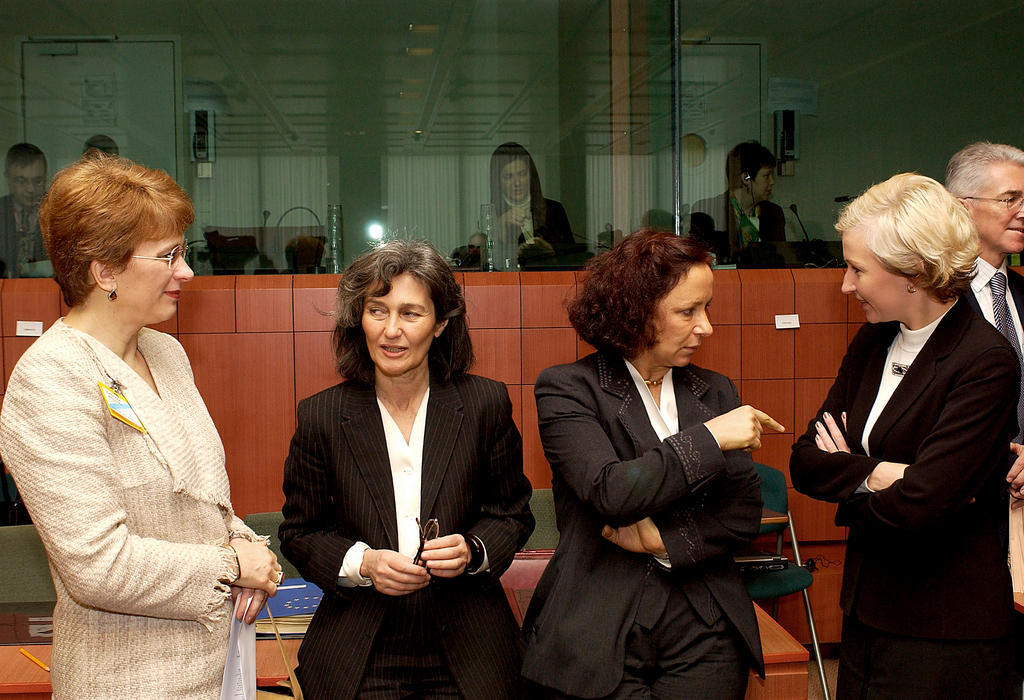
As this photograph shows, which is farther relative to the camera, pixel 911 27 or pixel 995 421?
pixel 911 27

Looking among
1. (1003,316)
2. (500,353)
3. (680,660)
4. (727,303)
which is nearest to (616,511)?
(680,660)

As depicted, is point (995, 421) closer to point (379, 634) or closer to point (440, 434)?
point (440, 434)

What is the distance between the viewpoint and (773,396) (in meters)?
4.34

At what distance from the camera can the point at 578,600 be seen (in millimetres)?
1856

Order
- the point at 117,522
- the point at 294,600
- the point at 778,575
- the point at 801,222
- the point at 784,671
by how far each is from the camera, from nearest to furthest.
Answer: the point at 117,522 < the point at 784,671 < the point at 294,600 < the point at 778,575 < the point at 801,222

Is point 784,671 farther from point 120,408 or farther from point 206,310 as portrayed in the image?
point 206,310

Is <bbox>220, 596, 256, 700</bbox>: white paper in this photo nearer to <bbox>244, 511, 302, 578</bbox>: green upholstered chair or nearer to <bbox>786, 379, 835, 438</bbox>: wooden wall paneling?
<bbox>244, 511, 302, 578</bbox>: green upholstered chair

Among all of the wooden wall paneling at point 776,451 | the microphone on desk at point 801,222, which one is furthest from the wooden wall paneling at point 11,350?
the microphone on desk at point 801,222

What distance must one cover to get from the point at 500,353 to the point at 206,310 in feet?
4.58

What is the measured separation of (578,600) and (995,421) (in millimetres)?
977

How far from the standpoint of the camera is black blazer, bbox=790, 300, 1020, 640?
6.08ft

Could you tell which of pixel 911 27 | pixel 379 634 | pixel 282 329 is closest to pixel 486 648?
pixel 379 634

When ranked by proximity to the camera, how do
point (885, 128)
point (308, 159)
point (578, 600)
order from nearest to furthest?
point (578, 600) < point (308, 159) < point (885, 128)

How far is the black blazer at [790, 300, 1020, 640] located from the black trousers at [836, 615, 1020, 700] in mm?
30
